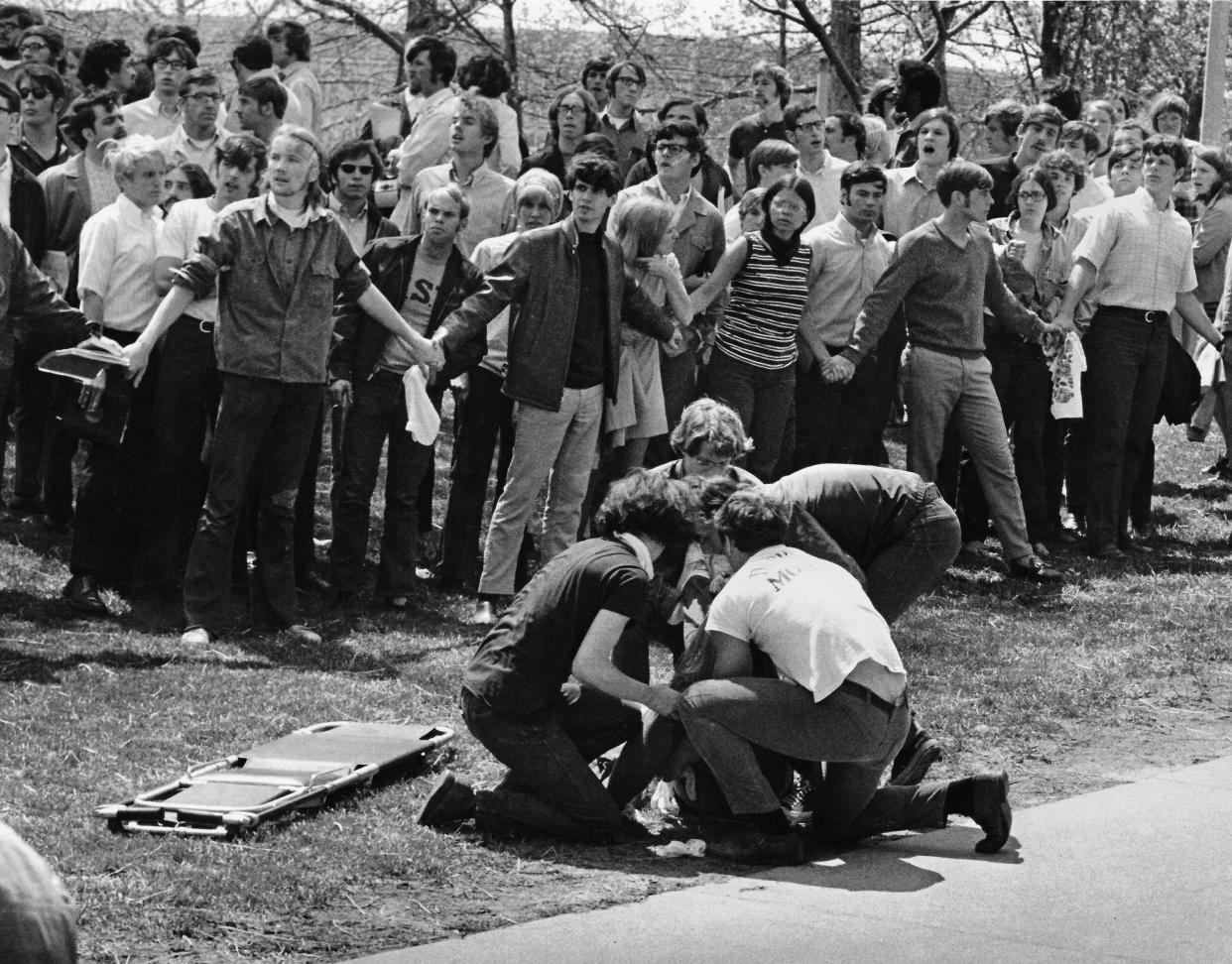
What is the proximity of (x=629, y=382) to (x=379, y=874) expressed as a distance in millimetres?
4631

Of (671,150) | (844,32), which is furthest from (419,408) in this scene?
(844,32)

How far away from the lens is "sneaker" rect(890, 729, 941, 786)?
689 centimetres

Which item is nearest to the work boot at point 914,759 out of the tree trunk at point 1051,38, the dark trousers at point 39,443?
the dark trousers at point 39,443

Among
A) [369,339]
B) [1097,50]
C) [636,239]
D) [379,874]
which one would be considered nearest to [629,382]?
[636,239]

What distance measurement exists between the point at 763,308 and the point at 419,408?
7.16 ft

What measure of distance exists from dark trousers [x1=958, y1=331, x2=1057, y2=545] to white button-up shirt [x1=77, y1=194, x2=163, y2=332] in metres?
5.10

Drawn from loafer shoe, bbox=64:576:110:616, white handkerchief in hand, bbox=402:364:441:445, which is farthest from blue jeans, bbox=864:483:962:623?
loafer shoe, bbox=64:576:110:616

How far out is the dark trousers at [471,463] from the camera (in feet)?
32.5

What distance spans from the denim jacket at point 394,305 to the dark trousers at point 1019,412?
3.54 m

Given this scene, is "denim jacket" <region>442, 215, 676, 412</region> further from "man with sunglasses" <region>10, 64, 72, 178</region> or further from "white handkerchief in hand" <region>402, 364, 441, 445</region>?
"man with sunglasses" <region>10, 64, 72, 178</region>

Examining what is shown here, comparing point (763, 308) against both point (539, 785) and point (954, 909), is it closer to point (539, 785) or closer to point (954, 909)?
point (539, 785)

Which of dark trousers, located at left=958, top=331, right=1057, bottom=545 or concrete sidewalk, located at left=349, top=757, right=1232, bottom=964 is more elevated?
dark trousers, located at left=958, top=331, right=1057, bottom=545

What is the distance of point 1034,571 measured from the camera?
35.8 ft

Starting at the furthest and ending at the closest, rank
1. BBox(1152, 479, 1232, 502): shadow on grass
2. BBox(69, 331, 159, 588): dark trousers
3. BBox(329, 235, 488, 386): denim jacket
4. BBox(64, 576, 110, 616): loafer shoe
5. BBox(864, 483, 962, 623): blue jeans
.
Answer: BBox(1152, 479, 1232, 502): shadow on grass, BBox(329, 235, 488, 386): denim jacket, BBox(69, 331, 159, 588): dark trousers, BBox(64, 576, 110, 616): loafer shoe, BBox(864, 483, 962, 623): blue jeans
